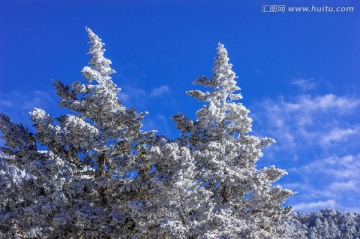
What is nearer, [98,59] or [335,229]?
[98,59]

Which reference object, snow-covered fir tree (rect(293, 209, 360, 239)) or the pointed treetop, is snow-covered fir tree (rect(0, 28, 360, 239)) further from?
snow-covered fir tree (rect(293, 209, 360, 239))

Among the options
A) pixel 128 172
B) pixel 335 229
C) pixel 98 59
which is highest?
pixel 335 229

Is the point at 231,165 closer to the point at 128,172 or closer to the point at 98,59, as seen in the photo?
the point at 128,172

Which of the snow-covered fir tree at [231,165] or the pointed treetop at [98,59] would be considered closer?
the snow-covered fir tree at [231,165]

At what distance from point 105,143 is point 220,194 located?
20.6ft

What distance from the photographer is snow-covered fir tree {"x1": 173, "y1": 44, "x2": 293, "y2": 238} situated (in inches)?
734

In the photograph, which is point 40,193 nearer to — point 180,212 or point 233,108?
point 180,212

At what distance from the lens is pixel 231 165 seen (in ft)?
64.1

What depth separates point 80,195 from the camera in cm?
1947

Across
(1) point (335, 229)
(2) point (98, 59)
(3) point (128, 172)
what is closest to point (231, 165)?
(3) point (128, 172)

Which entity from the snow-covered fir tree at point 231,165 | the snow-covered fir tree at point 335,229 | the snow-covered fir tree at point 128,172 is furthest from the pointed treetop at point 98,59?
the snow-covered fir tree at point 335,229

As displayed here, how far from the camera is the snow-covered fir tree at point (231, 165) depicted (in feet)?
61.2

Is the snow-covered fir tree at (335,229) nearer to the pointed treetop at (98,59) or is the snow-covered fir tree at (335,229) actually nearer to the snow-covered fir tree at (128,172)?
the snow-covered fir tree at (128,172)

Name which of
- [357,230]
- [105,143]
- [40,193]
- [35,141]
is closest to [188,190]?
[105,143]
